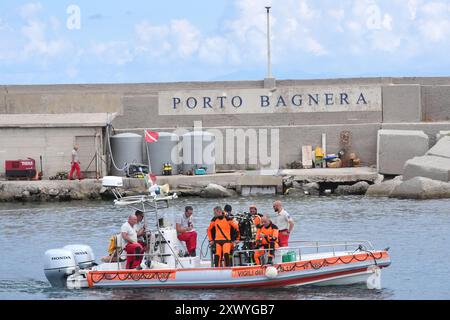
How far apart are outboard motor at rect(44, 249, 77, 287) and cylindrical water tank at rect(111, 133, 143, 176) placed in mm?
20098

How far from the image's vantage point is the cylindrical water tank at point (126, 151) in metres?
45.7

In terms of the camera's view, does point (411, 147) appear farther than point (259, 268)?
Yes

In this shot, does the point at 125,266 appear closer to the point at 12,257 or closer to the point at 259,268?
the point at 259,268

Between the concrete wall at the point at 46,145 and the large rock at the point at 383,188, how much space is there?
10148mm

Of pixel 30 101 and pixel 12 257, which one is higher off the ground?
pixel 30 101

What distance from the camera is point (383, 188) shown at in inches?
1688

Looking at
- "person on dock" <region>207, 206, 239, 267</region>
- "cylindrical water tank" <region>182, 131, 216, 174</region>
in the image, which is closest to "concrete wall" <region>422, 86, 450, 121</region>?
"cylindrical water tank" <region>182, 131, 216, 174</region>

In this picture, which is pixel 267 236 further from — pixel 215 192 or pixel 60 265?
pixel 215 192

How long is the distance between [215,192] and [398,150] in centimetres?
Answer: 717

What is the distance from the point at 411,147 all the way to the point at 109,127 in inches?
448
